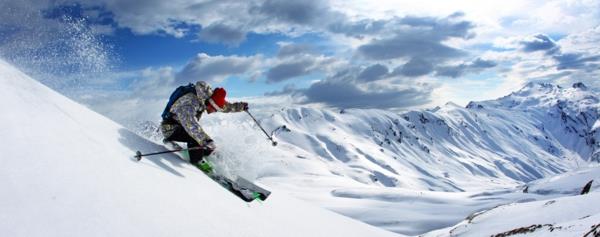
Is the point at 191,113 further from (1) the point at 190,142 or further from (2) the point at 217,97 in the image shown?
(2) the point at 217,97

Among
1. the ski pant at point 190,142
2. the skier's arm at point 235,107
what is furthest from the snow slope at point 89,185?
the skier's arm at point 235,107

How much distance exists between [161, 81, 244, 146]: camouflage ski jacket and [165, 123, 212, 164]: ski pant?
8 cm

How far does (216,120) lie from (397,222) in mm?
59910

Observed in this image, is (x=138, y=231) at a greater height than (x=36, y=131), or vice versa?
(x=36, y=131)

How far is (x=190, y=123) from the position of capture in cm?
1084

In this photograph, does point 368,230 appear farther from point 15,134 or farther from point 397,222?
point 397,222

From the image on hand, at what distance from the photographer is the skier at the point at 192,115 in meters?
10.6

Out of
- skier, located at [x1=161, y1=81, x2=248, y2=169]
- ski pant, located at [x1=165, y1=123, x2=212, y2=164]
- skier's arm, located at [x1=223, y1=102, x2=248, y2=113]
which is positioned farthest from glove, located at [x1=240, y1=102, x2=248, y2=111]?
ski pant, located at [x1=165, y1=123, x2=212, y2=164]

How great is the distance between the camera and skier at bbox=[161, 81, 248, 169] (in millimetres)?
10562

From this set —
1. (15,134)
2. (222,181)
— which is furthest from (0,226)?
(222,181)

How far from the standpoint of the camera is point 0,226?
415 centimetres

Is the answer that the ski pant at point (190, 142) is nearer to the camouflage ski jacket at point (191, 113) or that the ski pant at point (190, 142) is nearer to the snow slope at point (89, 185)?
the camouflage ski jacket at point (191, 113)

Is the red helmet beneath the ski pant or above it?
above

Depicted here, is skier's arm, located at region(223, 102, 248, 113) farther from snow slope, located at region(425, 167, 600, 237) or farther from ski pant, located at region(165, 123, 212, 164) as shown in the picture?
snow slope, located at region(425, 167, 600, 237)
